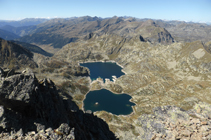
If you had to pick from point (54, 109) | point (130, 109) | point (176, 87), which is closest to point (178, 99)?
point (176, 87)

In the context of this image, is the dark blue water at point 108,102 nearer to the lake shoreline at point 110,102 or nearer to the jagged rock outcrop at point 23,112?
the lake shoreline at point 110,102

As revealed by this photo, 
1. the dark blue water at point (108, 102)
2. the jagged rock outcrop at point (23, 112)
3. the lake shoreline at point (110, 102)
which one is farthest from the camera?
the dark blue water at point (108, 102)

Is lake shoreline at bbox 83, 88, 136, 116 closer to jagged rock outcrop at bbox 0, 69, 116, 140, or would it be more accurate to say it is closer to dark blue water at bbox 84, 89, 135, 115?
dark blue water at bbox 84, 89, 135, 115

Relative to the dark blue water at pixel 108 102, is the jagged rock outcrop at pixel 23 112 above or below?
above

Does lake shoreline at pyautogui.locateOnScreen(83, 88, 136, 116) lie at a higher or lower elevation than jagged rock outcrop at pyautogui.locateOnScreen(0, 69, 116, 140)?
lower

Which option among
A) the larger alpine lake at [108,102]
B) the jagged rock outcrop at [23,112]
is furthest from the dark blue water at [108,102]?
the jagged rock outcrop at [23,112]

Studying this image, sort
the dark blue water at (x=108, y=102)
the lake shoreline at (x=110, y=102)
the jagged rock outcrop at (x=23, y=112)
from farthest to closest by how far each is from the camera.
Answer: the dark blue water at (x=108, y=102)
the lake shoreline at (x=110, y=102)
the jagged rock outcrop at (x=23, y=112)

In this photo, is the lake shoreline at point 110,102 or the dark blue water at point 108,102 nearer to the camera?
the lake shoreline at point 110,102

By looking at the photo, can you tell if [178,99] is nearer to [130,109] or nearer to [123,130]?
[130,109]

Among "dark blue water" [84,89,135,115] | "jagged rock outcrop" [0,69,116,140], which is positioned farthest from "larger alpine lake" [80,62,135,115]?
"jagged rock outcrop" [0,69,116,140]
